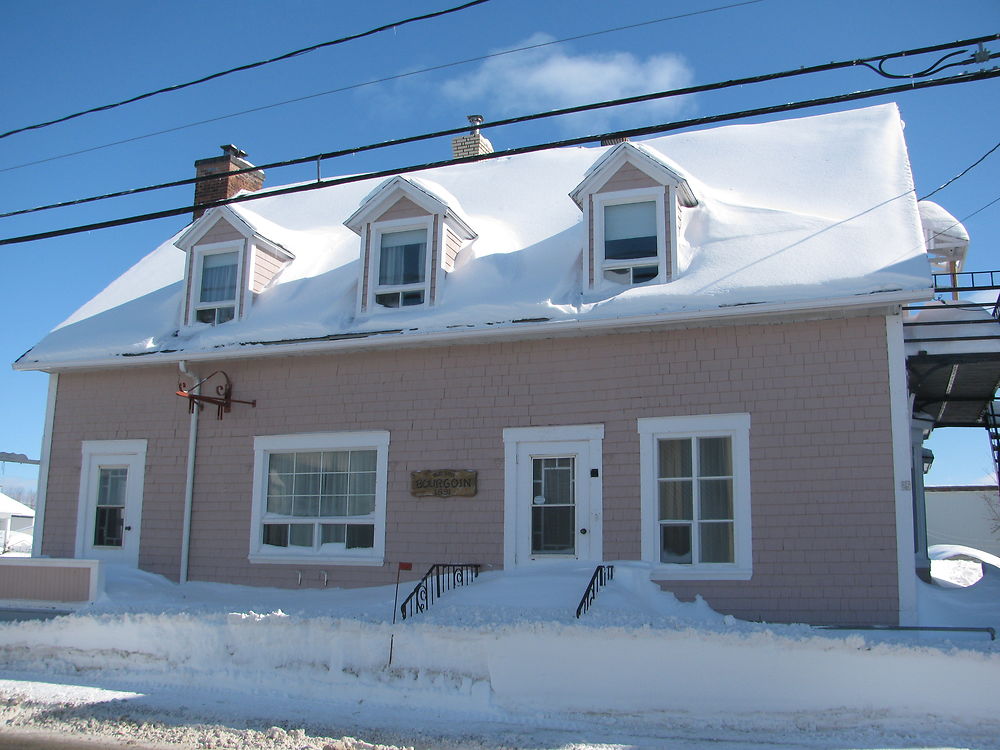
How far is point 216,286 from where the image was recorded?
1452cm

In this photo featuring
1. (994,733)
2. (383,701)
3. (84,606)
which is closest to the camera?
(994,733)

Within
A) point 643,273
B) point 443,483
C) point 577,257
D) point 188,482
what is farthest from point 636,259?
point 188,482

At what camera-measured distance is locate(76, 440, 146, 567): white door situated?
1419cm

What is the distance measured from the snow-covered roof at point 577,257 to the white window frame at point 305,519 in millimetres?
1344

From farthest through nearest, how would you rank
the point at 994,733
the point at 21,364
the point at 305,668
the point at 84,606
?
the point at 21,364
the point at 84,606
the point at 305,668
the point at 994,733

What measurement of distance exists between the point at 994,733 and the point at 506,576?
5609 millimetres

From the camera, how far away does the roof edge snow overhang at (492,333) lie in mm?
10305

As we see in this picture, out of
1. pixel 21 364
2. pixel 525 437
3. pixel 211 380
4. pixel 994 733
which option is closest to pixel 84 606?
pixel 211 380

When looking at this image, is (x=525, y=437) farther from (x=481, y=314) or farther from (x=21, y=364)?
(x=21, y=364)

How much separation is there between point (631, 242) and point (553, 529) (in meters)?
3.86

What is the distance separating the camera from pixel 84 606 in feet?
39.1

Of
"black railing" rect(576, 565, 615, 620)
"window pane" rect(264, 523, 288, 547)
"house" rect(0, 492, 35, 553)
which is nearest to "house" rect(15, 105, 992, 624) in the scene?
"window pane" rect(264, 523, 288, 547)

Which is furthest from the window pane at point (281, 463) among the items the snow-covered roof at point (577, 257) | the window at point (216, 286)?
the window at point (216, 286)

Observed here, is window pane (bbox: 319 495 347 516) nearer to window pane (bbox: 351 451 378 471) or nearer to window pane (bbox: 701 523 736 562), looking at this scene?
window pane (bbox: 351 451 378 471)
